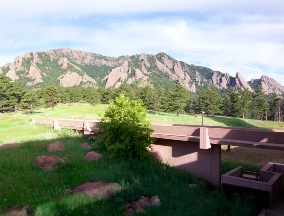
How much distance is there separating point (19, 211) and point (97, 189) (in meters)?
3.18

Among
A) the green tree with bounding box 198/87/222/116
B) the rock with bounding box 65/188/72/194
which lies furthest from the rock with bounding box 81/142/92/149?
the green tree with bounding box 198/87/222/116

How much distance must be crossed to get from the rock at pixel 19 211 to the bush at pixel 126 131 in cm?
736

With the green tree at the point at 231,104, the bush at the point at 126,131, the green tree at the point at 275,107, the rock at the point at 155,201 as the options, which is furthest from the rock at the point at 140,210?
the green tree at the point at 275,107

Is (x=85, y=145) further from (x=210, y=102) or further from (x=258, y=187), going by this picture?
(x=210, y=102)

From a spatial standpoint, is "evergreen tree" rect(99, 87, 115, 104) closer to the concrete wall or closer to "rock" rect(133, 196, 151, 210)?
the concrete wall

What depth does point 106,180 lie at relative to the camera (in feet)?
43.8

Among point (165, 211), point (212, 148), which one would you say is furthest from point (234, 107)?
point (165, 211)

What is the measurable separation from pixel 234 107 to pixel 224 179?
7579cm

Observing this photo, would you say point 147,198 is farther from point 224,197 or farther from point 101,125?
point 101,125

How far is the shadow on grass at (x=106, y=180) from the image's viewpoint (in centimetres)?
1043

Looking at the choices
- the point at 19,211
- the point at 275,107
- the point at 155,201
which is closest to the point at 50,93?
the point at 155,201

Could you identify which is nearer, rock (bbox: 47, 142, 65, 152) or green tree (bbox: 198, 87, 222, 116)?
rock (bbox: 47, 142, 65, 152)

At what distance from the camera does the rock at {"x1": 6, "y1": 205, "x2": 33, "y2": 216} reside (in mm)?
9346

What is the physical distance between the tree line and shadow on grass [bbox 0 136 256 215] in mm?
39724
